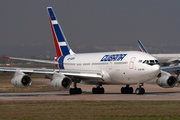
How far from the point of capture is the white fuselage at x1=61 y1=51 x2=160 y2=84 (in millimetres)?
35250

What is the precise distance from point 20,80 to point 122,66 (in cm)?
1139

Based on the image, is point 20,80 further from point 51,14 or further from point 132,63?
point 51,14

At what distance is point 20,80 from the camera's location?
35594 mm

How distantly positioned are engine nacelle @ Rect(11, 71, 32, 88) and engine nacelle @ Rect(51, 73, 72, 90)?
113 inches

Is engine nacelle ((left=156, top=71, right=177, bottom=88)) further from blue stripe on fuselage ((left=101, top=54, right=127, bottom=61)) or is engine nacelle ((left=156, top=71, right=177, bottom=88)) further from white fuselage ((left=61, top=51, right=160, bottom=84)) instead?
blue stripe on fuselage ((left=101, top=54, right=127, bottom=61))

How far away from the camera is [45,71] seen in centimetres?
3778

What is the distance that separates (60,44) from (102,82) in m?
12.2

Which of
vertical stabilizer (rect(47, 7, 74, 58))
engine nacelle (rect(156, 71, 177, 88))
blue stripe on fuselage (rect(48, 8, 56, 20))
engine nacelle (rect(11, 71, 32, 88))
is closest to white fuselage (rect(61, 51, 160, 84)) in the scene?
engine nacelle (rect(156, 71, 177, 88))

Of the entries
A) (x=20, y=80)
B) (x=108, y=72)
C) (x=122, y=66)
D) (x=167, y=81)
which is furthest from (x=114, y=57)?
(x=20, y=80)

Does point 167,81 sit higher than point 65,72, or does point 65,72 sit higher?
point 65,72

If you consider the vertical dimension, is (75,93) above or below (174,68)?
below
